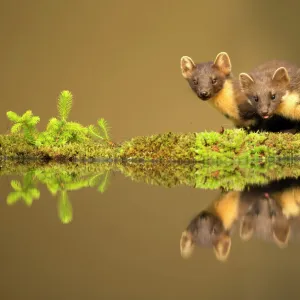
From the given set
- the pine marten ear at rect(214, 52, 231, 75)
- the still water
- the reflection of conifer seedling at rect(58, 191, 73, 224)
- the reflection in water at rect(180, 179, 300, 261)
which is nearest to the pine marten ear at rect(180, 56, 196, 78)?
the pine marten ear at rect(214, 52, 231, 75)

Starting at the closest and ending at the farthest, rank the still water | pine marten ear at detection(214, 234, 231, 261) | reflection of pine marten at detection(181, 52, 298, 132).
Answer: the still water
pine marten ear at detection(214, 234, 231, 261)
reflection of pine marten at detection(181, 52, 298, 132)

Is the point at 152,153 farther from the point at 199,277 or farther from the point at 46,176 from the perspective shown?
the point at 199,277

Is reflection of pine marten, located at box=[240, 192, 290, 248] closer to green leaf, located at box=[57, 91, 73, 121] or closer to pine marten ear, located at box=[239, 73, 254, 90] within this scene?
pine marten ear, located at box=[239, 73, 254, 90]

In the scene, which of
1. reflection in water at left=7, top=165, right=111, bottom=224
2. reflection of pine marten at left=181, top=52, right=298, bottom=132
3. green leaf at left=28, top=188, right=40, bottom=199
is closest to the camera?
reflection in water at left=7, top=165, right=111, bottom=224

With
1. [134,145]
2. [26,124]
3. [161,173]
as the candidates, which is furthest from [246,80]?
[26,124]

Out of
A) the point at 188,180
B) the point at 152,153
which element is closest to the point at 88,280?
the point at 188,180

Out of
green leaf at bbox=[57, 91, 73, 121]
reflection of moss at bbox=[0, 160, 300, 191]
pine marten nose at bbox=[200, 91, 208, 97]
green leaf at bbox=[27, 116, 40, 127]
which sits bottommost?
reflection of moss at bbox=[0, 160, 300, 191]

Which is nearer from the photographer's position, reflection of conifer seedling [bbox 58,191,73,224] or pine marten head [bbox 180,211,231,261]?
pine marten head [bbox 180,211,231,261]
